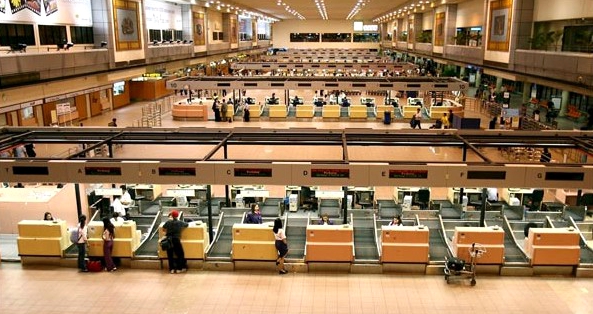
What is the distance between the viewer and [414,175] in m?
10.2

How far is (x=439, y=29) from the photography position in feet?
151

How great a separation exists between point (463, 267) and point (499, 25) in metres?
23.1

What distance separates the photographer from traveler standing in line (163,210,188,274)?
10742mm

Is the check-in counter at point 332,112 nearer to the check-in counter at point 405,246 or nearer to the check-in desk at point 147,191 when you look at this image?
the check-in desk at point 147,191

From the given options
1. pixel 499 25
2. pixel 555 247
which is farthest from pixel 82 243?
pixel 499 25

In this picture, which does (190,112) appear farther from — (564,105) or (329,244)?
(564,105)

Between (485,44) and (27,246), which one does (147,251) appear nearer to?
(27,246)

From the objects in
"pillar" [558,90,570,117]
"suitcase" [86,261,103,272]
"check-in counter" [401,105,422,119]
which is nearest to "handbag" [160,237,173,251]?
"suitcase" [86,261,103,272]

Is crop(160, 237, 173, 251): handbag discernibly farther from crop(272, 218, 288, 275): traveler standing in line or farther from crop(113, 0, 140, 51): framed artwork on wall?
crop(113, 0, 140, 51): framed artwork on wall

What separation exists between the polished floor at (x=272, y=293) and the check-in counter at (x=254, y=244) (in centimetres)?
36

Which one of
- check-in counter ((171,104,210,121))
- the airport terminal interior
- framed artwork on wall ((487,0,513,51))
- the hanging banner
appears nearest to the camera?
the airport terminal interior

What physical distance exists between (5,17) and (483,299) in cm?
2113

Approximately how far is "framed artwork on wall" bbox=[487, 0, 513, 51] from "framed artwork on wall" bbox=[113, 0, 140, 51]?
21.3 meters

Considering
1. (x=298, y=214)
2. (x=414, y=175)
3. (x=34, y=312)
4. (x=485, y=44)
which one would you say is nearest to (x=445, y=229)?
(x=414, y=175)
